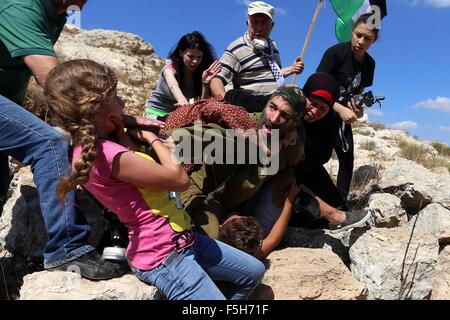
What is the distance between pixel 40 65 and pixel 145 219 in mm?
1186

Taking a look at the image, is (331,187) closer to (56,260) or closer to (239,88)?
(239,88)

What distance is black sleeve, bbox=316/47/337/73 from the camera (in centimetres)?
455

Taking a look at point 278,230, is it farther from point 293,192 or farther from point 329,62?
point 329,62

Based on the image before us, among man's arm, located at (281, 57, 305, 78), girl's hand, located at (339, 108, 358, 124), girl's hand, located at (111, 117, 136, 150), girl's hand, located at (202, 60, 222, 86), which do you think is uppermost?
man's arm, located at (281, 57, 305, 78)

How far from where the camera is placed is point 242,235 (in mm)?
3176

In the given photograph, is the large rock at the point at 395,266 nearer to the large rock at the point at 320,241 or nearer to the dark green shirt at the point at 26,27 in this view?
the large rock at the point at 320,241

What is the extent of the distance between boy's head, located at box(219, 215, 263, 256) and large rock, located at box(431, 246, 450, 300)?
6.49 feet

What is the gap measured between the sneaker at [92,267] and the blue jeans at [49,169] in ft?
0.10

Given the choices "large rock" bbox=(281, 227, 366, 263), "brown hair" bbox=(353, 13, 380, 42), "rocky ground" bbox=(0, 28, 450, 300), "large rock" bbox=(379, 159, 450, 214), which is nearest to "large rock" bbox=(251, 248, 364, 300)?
"rocky ground" bbox=(0, 28, 450, 300)

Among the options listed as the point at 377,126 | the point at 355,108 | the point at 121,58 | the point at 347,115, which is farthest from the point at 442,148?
the point at 347,115

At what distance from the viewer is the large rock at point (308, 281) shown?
322cm

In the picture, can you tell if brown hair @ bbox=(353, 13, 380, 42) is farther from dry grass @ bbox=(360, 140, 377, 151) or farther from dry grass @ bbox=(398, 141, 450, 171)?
dry grass @ bbox=(360, 140, 377, 151)
